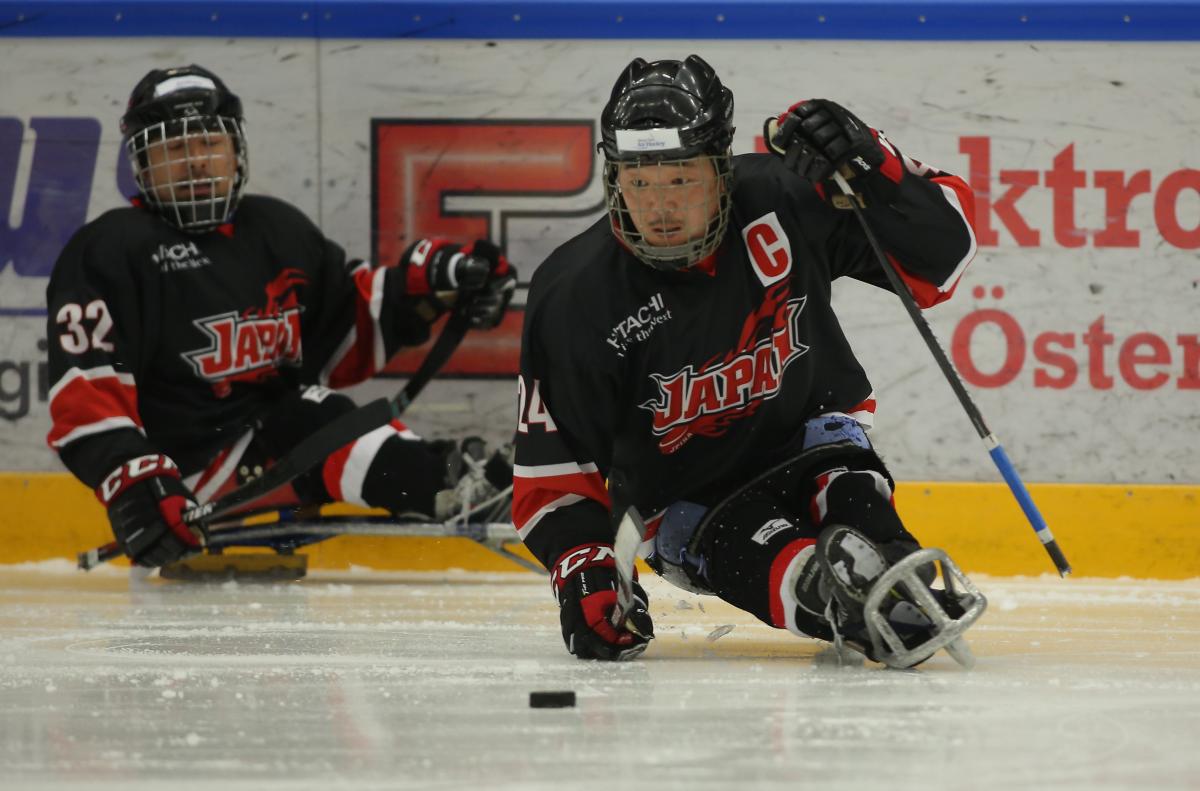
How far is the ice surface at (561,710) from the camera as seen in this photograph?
1.44m

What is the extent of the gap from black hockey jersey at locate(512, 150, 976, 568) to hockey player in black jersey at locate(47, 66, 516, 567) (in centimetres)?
136

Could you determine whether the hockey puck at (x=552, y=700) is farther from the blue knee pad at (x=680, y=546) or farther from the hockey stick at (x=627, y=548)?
the blue knee pad at (x=680, y=546)

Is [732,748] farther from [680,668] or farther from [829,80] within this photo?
[829,80]

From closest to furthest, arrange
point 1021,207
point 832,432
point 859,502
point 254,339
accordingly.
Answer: point 859,502 < point 832,432 < point 254,339 < point 1021,207

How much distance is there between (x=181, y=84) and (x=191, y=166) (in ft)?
0.62

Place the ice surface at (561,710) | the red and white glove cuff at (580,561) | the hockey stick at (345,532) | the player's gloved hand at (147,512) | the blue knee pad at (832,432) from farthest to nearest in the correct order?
the hockey stick at (345,532)
the player's gloved hand at (147,512)
the blue knee pad at (832,432)
the red and white glove cuff at (580,561)
the ice surface at (561,710)

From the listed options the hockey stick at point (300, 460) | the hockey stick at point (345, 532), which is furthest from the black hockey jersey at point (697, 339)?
the hockey stick at point (300, 460)

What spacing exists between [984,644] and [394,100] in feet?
7.41

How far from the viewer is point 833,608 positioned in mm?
2133

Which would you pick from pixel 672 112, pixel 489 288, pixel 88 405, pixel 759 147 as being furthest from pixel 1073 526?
pixel 88 405

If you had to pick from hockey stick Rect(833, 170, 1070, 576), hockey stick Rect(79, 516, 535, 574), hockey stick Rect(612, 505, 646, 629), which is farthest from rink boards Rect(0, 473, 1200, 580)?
hockey stick Rect(612, 505, 646, 629)

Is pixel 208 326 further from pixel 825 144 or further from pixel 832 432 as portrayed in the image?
pixel 825 144

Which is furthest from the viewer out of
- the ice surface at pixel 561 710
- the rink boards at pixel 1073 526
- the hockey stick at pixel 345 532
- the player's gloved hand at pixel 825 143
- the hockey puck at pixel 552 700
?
the rink boards at pixel 1073 526

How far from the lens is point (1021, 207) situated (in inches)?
154
